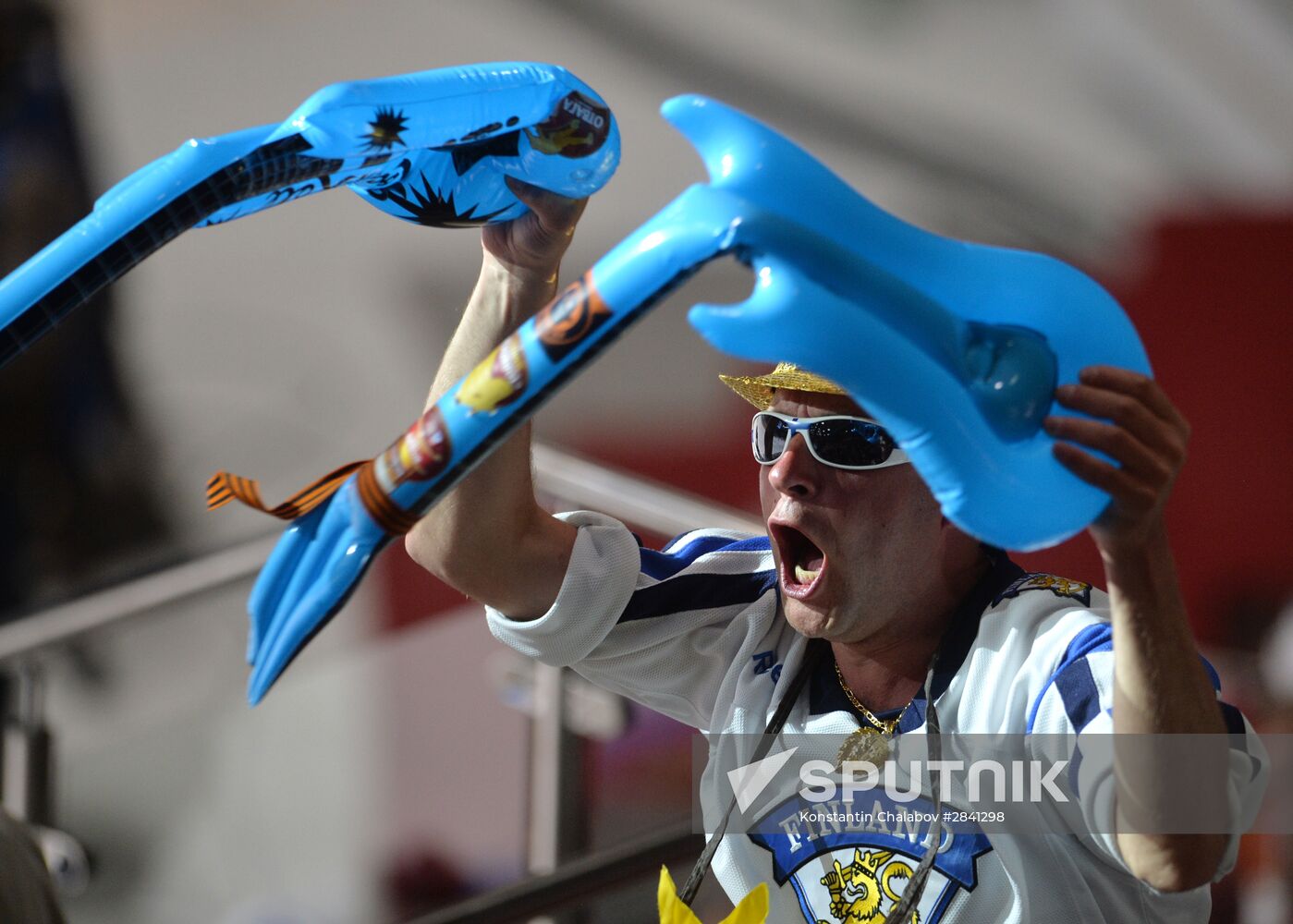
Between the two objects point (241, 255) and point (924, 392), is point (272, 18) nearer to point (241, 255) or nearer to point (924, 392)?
point (241, 255)

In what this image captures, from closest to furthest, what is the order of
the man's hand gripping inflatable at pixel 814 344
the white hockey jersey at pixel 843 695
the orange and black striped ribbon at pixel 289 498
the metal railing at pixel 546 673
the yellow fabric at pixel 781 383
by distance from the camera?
the man's hand gripping inflatable at pixel 814 344 < the orange and black striped ribbon at pixel 289 498 < the white hockey jersey at pixel 843 695 < the yellow fabric at pixel 781 383 < the metal railing at pixel 546 673

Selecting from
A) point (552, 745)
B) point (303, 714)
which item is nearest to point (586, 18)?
point (303, 714)

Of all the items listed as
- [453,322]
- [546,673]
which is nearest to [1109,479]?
[546,673]

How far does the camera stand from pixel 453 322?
13.5 ft

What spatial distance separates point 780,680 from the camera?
54.2 inches

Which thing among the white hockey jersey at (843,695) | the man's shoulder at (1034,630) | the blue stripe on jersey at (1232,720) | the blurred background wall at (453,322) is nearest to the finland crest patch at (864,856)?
the white hockey jersey at (843,695)

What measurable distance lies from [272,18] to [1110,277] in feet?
9.01

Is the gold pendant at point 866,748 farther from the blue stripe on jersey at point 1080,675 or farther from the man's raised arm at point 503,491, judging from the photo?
the man's raised arm at point 503,491

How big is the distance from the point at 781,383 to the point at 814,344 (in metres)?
0.41

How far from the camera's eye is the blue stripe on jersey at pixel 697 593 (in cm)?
140

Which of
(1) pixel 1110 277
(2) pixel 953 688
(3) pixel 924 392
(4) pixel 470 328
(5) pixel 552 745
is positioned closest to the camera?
(3) pixel 924 392

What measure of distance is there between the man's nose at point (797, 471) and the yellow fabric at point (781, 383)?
5 cm

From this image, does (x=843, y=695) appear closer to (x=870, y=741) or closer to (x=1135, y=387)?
(x=870, y=741)

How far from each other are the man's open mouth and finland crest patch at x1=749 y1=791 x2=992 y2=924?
20 cm
